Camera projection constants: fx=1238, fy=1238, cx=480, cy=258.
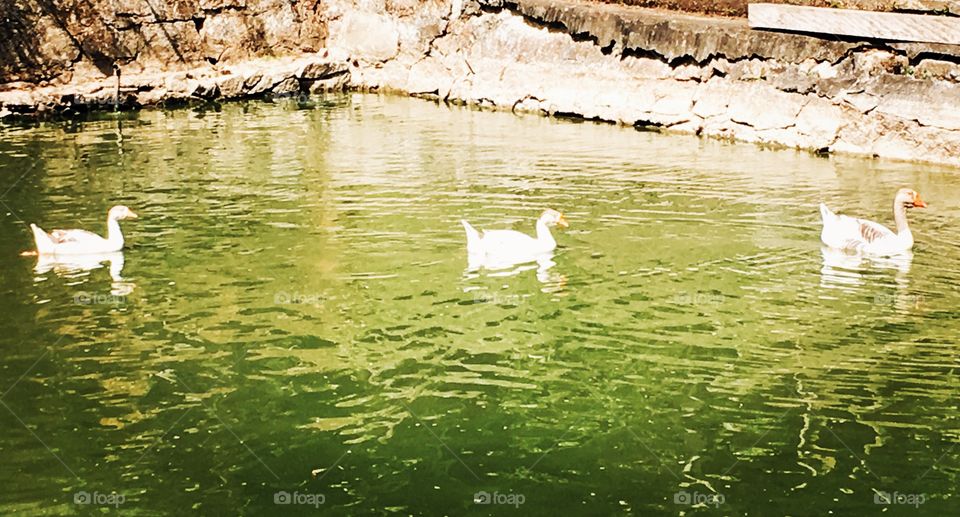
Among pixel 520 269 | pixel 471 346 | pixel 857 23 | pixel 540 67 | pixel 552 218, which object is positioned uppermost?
pixel 857 23

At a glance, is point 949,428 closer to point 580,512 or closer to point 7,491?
point 580,512

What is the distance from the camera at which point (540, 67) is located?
21953mm

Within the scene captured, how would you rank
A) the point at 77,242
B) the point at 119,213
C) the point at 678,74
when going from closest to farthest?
the point at 77,242, the point at 119,213, the point at 678,74

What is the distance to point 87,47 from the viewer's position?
74.5 ft

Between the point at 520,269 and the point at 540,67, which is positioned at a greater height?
the point at 540,67

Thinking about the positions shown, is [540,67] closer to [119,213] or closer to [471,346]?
[119,213]

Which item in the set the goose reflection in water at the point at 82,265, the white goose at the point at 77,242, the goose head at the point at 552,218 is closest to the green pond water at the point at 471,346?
the goose reflection in water at the point at 82,265

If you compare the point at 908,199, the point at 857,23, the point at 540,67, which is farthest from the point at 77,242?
the point at 857,23

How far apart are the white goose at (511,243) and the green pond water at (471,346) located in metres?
0.20

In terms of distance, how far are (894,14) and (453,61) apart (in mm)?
8445

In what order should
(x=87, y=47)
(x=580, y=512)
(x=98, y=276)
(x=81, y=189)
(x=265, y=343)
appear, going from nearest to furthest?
(x=580, y=512), (x=265, y=343), (x=98, y=276), (x=81, y=189), (x=87, y=47)

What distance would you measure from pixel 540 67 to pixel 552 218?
9.31m

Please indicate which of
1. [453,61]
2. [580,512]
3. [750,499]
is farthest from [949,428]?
[453,61]

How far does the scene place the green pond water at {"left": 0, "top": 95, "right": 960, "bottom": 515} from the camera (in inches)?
314
